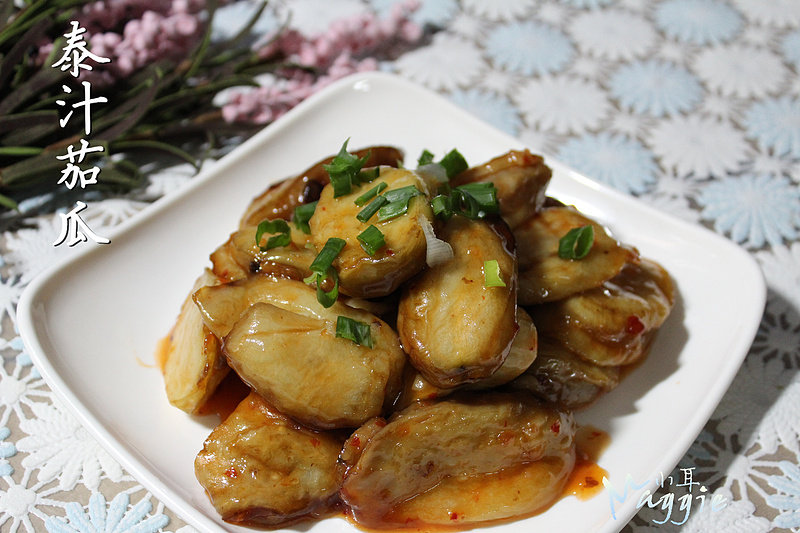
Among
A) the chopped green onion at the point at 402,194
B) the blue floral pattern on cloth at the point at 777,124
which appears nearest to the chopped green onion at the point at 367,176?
the chopped green onion at the point at 402,194

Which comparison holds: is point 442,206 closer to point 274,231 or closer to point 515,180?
point 515,180

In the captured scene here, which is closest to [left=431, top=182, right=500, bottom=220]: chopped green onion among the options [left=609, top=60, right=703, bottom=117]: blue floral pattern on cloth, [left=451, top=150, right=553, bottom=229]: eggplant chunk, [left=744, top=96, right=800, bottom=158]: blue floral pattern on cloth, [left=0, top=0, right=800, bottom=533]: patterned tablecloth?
[left=451, top=150, right=553, bottom=229]: eggplant chunk

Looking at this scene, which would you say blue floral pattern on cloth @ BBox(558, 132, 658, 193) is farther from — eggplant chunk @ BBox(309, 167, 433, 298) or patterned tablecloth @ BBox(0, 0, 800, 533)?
eggplant chunk @ BBox(309, 167, 433, 298)

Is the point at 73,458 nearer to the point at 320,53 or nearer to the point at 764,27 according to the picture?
the point at 320,53

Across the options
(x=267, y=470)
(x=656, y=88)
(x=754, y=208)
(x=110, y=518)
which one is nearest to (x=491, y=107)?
(x=656, y=88)

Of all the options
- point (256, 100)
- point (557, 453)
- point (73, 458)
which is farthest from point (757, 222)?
point (73, 458)
